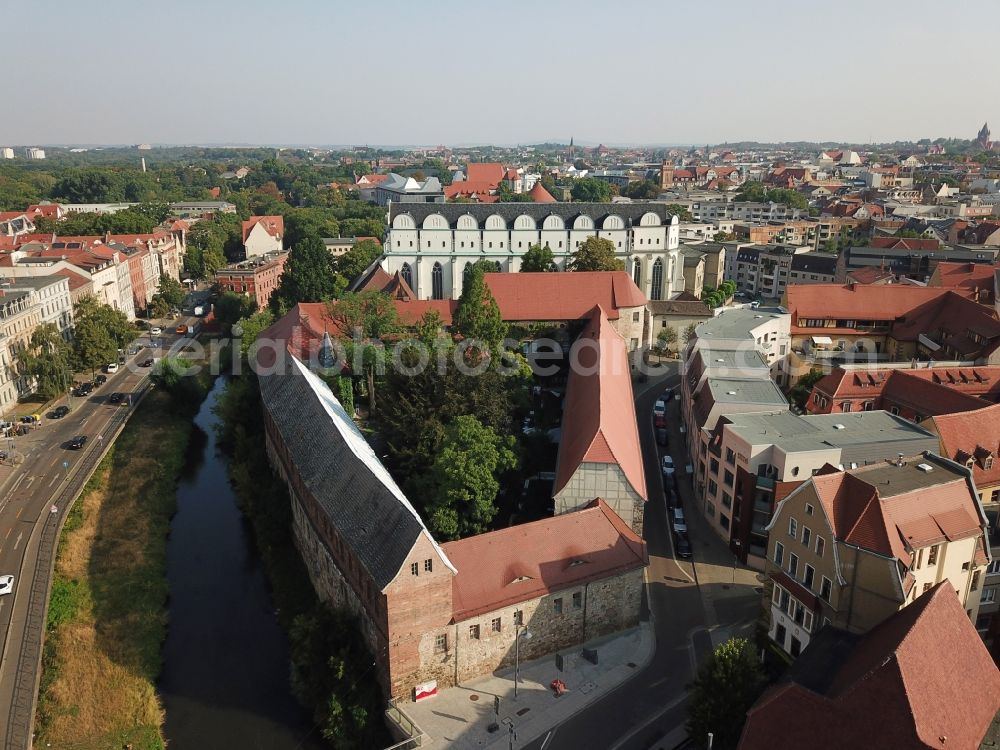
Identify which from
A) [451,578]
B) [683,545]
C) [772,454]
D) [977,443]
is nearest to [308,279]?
[683,545]

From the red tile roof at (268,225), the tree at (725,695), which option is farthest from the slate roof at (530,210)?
the tree at (725,695)

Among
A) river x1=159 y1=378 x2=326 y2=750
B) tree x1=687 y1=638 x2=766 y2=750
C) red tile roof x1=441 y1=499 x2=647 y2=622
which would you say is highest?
red tile roof x1=441 y1=499 x2=647 y2=622

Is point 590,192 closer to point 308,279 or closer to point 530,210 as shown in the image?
point 530,210

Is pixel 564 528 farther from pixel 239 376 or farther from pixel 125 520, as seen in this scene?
pixel 239 376

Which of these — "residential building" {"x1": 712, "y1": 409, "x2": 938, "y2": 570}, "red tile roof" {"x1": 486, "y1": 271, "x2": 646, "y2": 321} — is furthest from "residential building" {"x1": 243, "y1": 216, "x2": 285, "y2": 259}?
"residential building" {"x1": 712, "y1": 409, "x2": 938, "y2": 570}

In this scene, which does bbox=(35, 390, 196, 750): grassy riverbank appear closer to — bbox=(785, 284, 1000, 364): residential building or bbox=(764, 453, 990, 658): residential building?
bbox=(764, 453, 990, 658): residential building

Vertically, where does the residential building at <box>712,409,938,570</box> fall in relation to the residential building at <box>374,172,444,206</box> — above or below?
below
